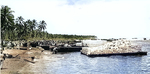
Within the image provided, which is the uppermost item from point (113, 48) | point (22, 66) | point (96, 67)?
point (113, 48)

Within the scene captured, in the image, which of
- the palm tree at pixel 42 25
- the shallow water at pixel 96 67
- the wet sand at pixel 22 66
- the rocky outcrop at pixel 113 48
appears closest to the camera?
the wet sand at pixel 22 66

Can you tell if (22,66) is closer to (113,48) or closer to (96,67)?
(96,67)

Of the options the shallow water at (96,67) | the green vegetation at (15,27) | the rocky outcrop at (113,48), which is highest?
the green vegetation at (15,27)

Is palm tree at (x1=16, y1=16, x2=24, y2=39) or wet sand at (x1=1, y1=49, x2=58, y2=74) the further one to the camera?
palm tree at (x1=16, y1=16, x2=24, y2=39)

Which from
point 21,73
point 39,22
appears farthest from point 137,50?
point 39,22

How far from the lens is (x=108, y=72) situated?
3844cm

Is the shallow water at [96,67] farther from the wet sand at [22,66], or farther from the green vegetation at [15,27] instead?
the green vegetation at [15,27]

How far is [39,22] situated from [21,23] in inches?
1566

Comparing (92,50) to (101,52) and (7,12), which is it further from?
(7,12)

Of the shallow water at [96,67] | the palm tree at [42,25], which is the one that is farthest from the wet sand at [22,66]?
the palm tree at [42,25]

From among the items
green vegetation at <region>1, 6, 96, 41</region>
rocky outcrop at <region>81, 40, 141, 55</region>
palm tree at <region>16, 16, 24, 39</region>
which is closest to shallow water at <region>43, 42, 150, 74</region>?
rocky outcrop at <region>81, 40, 141, 55</region>

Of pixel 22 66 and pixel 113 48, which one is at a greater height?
pixel 113 48

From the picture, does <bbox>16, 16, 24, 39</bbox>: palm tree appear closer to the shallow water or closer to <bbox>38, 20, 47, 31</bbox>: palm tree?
<bbox>38, 20, 47, 31</bbox>: palm tree

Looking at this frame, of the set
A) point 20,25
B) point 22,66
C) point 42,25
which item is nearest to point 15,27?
point 20,25
